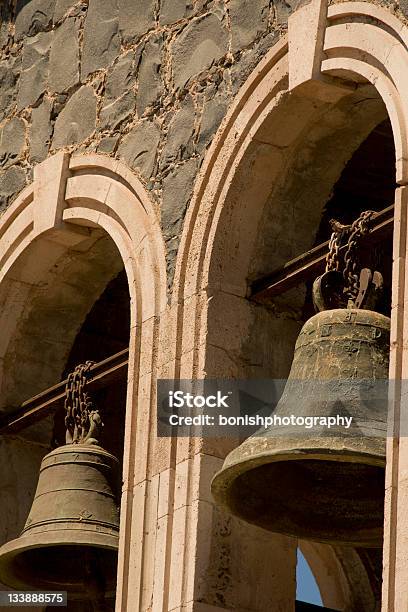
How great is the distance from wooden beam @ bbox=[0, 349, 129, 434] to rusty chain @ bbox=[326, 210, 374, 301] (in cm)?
146

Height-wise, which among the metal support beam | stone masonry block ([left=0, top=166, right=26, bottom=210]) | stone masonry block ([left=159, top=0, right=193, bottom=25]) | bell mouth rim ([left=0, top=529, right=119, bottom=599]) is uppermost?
stone masonry block ([left=159, top=0, right=193, bottom=25])

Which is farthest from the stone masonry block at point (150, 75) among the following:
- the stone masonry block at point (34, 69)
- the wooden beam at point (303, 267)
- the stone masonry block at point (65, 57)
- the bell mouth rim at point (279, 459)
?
the bell mouth rim at point (279, 459)

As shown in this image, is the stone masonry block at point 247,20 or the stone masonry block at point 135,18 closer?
the stone masonry block at point 247,20

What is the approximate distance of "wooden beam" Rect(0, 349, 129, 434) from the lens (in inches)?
437

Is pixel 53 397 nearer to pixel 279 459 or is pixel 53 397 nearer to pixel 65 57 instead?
pixel 65 57

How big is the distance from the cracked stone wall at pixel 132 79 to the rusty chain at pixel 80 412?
82 centimetres

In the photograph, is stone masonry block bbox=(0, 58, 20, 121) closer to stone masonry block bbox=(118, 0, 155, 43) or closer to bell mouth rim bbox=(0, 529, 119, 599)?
stone masonry block bbox=(118, 0, 155, 43)

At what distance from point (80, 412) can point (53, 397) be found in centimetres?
39

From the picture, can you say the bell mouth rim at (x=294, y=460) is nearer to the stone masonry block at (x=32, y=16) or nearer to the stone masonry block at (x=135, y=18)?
the stone masonry block at (x=135, y=18)

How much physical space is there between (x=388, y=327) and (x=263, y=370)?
42.4 inches

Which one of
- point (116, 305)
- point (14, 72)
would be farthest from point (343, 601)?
point (14, 72)

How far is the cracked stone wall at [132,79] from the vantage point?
422 inches

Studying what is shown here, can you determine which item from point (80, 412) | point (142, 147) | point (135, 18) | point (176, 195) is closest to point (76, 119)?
point (135, 18)

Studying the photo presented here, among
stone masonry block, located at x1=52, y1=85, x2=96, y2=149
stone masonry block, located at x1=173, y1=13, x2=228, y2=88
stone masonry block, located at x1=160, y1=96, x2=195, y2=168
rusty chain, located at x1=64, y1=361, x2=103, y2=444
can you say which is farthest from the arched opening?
stone masonry block, located at x1=173, y1=13, x2=228, y2=88
